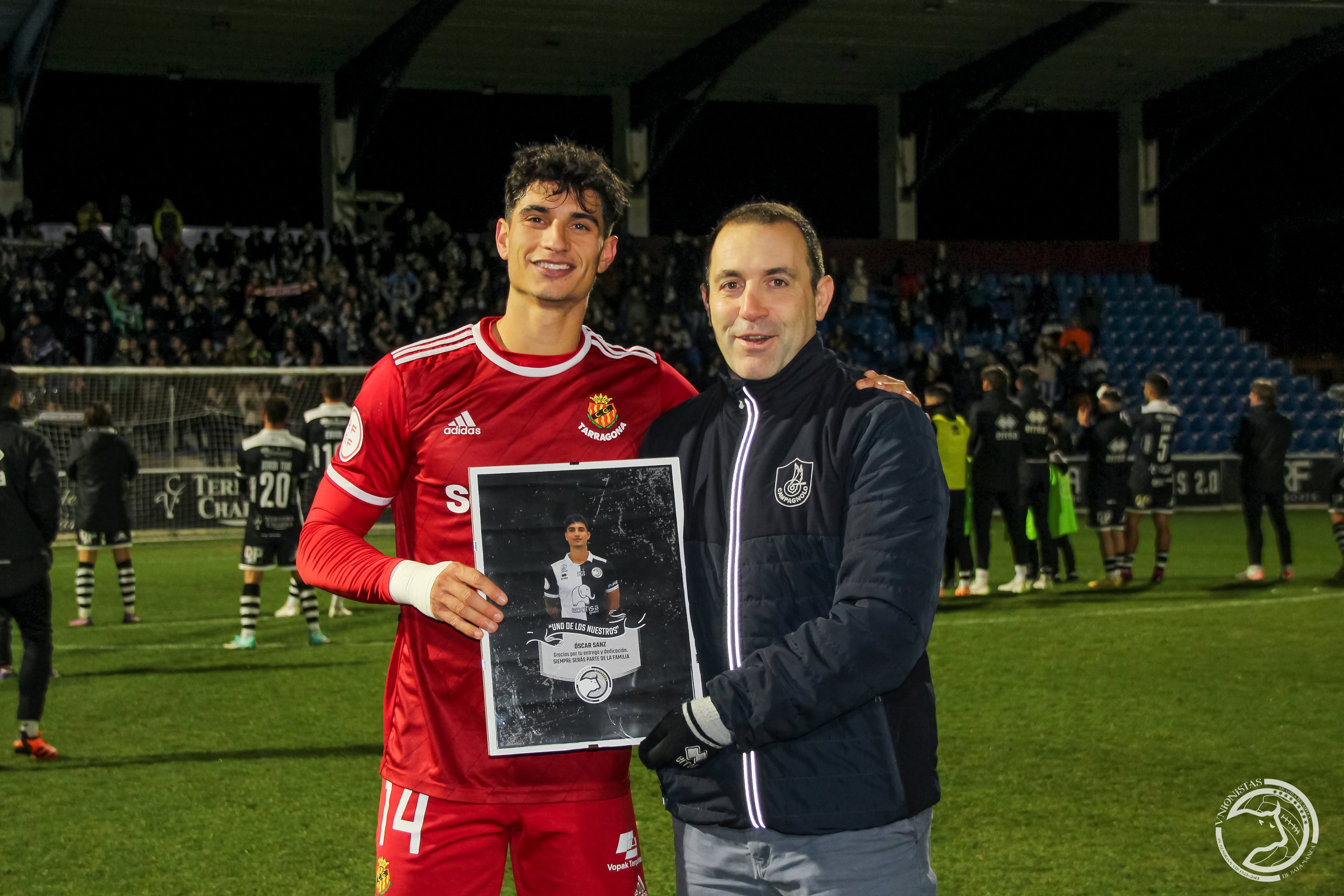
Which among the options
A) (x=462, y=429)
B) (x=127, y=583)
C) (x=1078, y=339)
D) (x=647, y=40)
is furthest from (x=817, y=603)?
(x=1078, y=339)

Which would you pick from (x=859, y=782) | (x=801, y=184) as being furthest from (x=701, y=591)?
(x=801, y=184)

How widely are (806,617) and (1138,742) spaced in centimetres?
535

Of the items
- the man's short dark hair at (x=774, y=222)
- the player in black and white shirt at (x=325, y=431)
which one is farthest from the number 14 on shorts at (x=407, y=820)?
the player in black and white shirt at (x=325, y=431)

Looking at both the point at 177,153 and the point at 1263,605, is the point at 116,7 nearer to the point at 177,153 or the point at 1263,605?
the point at 177,153

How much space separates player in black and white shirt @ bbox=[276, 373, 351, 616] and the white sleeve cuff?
9.42 meters

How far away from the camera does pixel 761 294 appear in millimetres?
2564

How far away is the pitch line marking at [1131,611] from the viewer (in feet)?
36.9

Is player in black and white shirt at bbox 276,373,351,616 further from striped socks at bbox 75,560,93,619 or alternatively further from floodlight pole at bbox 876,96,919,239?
floodlight pole at bbox 876,96,919,239

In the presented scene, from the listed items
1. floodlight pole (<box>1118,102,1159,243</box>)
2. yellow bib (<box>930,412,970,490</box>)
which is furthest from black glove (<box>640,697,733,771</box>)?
floodlight pole (<box>1118,102,1159,243</box>)

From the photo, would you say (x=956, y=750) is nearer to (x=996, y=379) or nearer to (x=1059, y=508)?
(x=996, y=379)

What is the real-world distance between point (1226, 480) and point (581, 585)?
23053 mm

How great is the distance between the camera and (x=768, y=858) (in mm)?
2471

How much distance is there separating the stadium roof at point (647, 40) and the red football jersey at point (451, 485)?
65.0 feet

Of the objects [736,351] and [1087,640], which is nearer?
[736,351]
